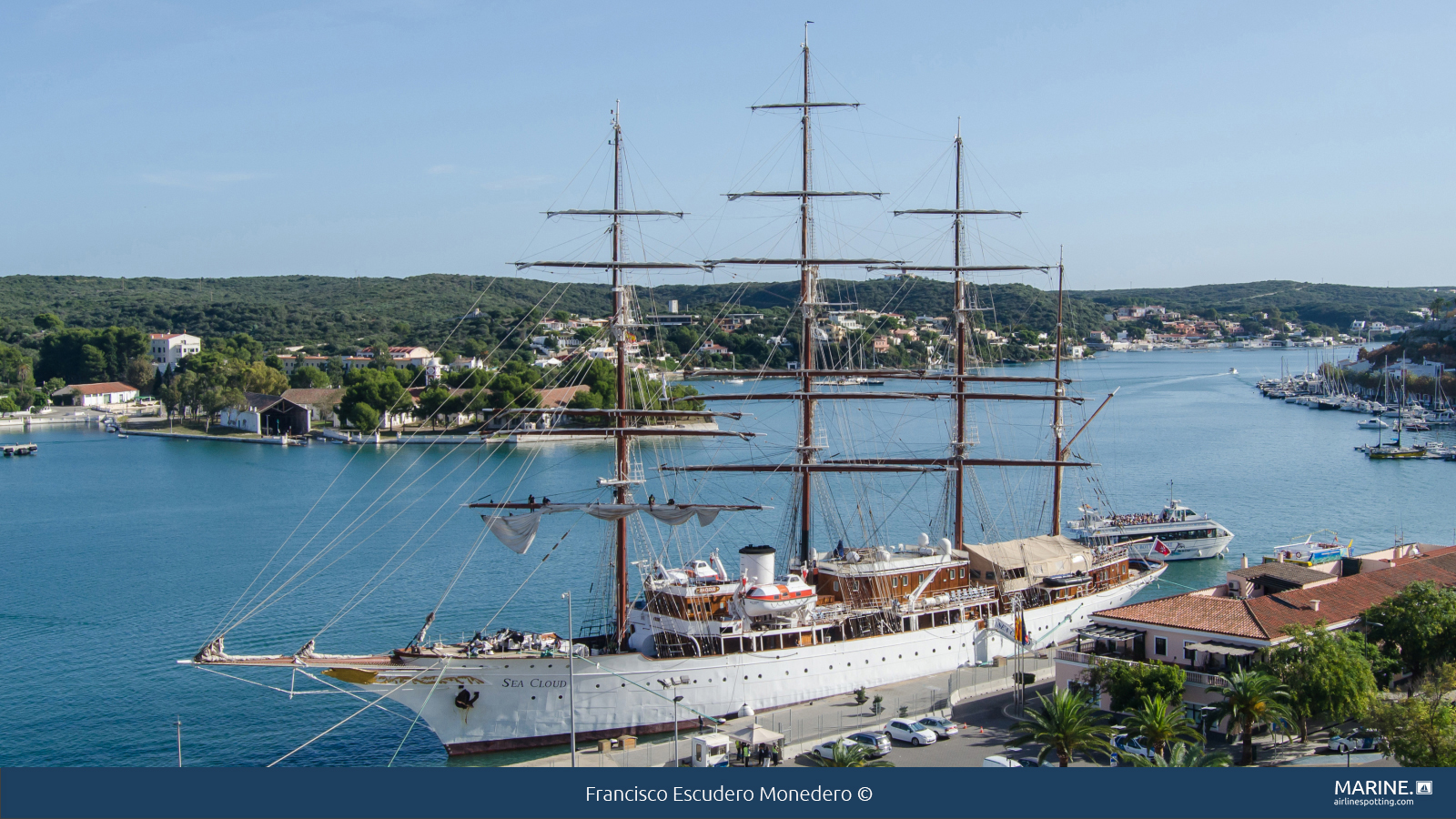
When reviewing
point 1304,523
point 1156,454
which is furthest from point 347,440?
point 1304,523

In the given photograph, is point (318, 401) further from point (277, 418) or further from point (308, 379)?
point (308, 379)

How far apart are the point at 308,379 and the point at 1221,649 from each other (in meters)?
101

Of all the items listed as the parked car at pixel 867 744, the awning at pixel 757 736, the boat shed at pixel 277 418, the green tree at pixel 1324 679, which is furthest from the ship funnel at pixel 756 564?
the boat shed at pixel 277 418

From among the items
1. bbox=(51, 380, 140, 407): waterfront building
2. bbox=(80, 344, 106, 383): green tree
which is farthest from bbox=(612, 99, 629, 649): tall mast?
bbox=(80, 344, 106, 383): green tree

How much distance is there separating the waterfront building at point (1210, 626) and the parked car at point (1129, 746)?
7.15 ft

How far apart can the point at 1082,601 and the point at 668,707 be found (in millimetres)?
15226

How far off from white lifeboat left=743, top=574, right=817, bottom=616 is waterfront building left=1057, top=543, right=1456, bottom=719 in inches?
233

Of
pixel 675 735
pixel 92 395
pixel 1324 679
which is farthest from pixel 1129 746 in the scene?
pixel 92 395

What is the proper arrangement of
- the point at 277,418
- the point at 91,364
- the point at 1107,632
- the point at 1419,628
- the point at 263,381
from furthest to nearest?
1. the point at 91,364
2. the point at 263,381
3. the point at 277,418
4. the point at 1107,632
5. the point at 1419,628

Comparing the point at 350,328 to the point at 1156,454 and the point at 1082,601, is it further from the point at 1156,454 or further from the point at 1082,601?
the point at 1082,601

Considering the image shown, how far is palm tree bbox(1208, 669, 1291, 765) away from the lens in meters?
22.1

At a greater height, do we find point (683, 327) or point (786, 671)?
point (683, 327)

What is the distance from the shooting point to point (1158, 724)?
70.2 ft

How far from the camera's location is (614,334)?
30469mm
